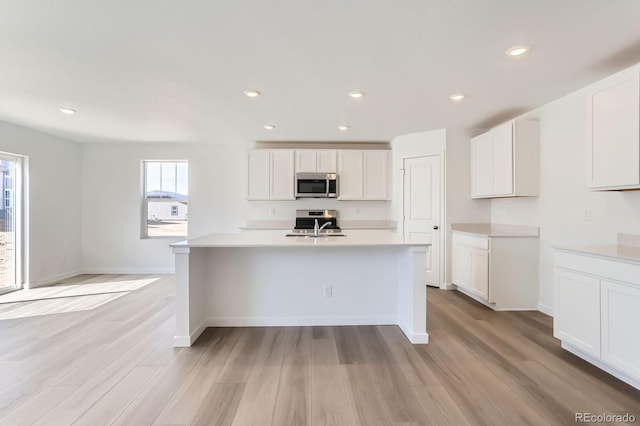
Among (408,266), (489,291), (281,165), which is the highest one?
(281,165)

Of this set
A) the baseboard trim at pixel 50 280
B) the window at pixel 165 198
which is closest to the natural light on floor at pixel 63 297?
the baseboard trim at pixel 50 280

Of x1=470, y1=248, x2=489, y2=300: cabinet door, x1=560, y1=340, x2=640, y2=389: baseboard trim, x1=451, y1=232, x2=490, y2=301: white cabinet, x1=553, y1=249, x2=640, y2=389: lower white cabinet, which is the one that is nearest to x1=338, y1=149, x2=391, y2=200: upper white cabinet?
x1=451, y1=232, x2=490, y2=301: white cabinet

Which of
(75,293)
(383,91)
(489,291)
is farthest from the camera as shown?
(75,293)

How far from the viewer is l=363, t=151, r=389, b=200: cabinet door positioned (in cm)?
515

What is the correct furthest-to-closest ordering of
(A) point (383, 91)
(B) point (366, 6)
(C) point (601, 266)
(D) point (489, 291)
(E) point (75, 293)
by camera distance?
(E) point (75, 293) < (D) point (489, 291) < (A) point (383, 91) < (C) point (601, 266) < (B) point (366, 6)

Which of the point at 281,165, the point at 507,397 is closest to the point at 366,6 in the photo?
the point at 507,397

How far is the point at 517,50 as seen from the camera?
2141 mm

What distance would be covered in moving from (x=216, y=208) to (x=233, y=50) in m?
3.67

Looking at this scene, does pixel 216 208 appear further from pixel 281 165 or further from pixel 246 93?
pixel 246 93

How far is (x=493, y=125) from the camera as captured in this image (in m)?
4.20

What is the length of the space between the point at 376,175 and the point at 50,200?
17.4ft

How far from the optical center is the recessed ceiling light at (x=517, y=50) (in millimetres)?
2099

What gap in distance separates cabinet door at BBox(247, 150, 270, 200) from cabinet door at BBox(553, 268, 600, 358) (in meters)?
4.06

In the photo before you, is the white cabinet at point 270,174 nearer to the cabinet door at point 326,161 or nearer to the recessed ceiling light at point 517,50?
the cabinet door at point 326,161
